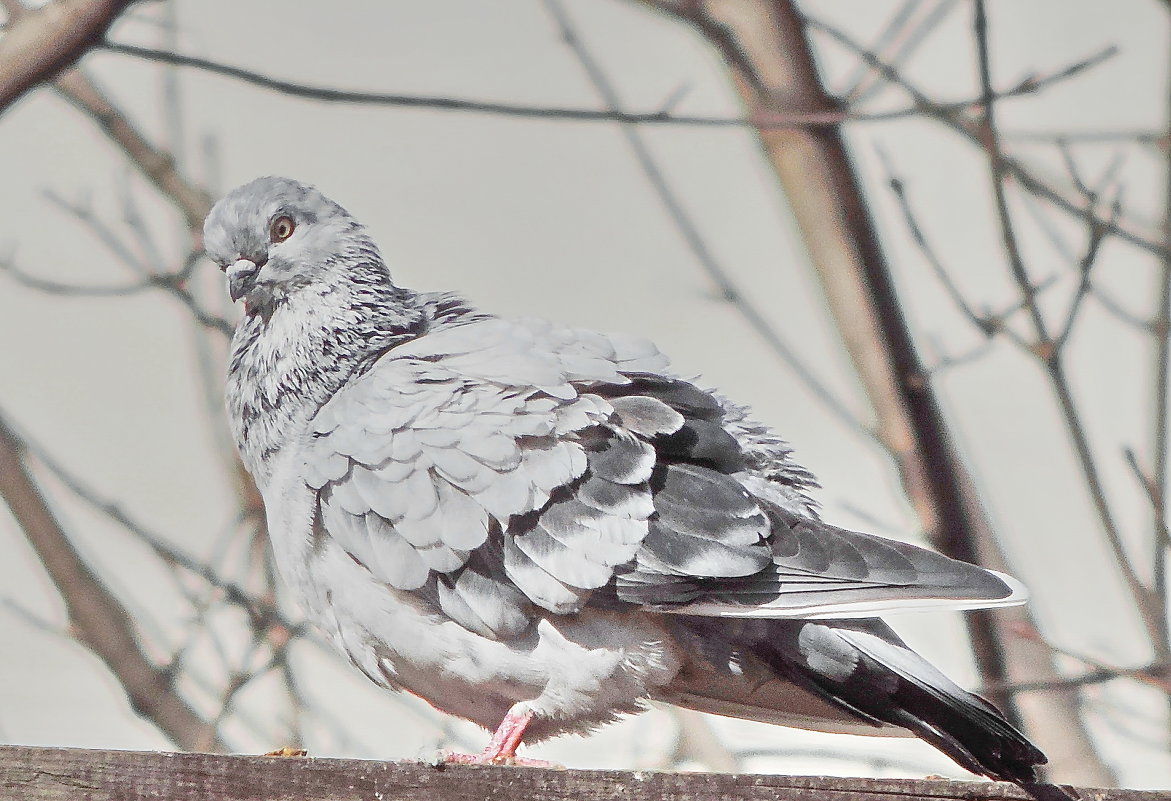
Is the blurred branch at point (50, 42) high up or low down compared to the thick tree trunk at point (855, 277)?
down

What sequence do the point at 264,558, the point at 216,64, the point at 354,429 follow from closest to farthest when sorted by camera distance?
the point at 354,429 → the point at 216,64 → the point at 264,558

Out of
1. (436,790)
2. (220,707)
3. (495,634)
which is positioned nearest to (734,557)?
(495,634)

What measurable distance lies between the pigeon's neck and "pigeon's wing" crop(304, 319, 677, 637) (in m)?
0.12

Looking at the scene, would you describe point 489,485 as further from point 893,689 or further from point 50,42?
point 50,42

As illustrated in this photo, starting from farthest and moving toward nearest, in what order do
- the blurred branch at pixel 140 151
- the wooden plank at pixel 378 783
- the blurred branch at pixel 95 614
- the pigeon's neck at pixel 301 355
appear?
the blurred branch at pixel 140 151, the blurred branch at pixel 95 614, the pigeon's neck at pixel 301 355, the wooden plank at pixel 378 783

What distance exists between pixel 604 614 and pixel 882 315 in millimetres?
1001

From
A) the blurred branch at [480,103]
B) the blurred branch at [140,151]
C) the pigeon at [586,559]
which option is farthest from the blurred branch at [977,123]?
the blurred branch at [140,151]

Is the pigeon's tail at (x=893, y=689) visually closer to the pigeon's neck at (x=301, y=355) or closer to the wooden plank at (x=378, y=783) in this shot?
the wooden plank at (x=378, y=783)

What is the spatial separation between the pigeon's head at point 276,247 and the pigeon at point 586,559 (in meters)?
0.19

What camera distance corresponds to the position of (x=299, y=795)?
1093mm

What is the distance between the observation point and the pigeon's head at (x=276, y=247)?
1544 millimetres

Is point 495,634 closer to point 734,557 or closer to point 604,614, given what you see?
point 604,614

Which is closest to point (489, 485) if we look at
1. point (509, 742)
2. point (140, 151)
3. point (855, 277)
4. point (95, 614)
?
point (509, 742)

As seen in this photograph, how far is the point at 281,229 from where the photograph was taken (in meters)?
1.57
